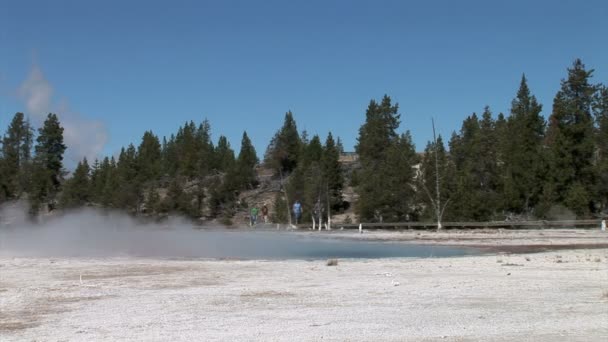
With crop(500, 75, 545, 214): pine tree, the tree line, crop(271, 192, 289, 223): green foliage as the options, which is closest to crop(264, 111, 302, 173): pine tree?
the tree line

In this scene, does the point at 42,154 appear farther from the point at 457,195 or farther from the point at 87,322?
the point at 87,322

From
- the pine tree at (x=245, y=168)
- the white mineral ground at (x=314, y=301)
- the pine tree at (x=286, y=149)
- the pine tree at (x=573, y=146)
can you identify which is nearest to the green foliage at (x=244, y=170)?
the pine tree at (x=245, y=168)

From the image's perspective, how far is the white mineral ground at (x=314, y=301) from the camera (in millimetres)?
8977

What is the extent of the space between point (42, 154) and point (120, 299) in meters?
82.0

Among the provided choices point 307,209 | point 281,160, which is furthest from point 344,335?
point 281,160

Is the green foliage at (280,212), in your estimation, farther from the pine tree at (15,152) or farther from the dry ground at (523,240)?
the pine tree at (15,152)

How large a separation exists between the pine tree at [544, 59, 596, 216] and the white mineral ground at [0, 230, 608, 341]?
26141 mm

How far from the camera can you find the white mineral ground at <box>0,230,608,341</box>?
353 inches

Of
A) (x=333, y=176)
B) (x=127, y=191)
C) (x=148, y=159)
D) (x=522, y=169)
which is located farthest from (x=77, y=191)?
(x=522, y=169)

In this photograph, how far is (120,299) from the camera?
12562 millimetres

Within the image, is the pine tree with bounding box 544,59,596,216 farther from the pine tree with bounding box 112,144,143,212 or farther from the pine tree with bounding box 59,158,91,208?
the pine tree with bounding box 59,158,91,208

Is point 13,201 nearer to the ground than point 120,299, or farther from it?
farther from it

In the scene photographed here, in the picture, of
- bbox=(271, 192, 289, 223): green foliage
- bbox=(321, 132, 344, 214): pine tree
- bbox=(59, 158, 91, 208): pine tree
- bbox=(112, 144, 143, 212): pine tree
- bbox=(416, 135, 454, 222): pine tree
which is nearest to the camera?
bbox=(416, 135, 454, 222): pine tree

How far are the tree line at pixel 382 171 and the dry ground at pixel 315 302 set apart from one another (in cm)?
2842
